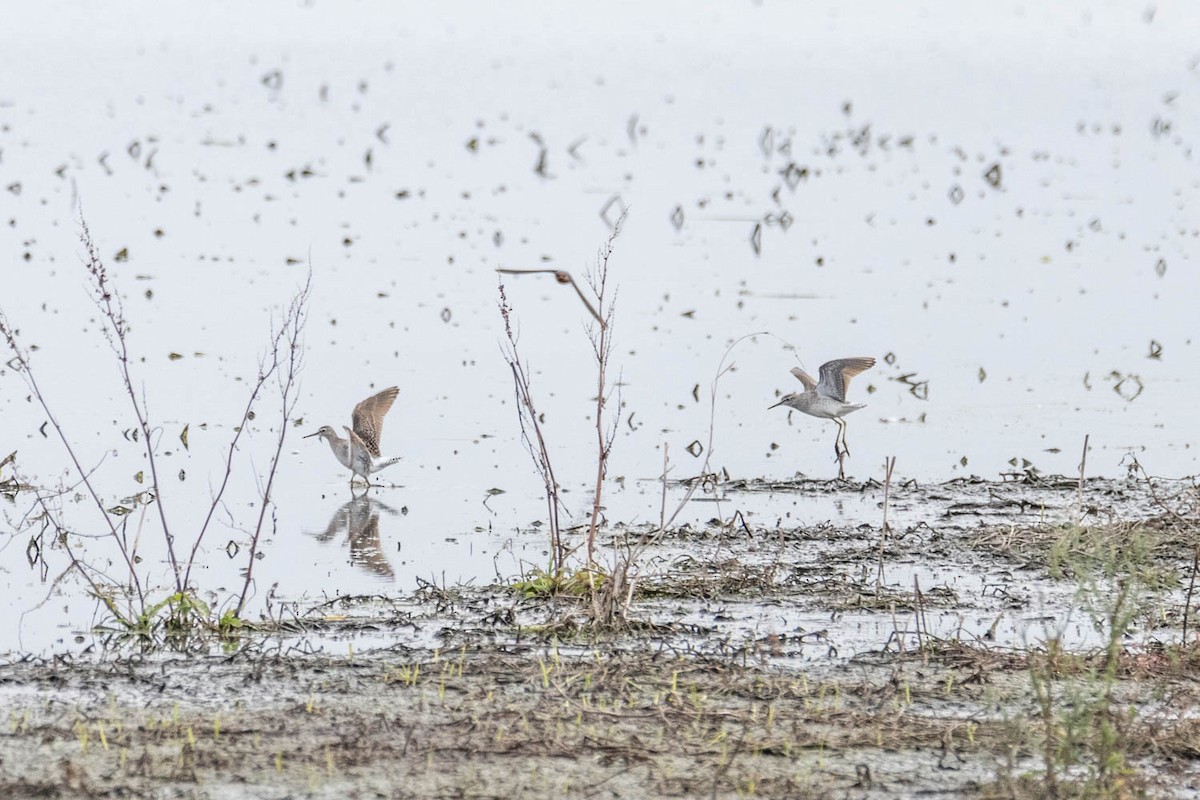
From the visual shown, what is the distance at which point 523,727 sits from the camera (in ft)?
18.2

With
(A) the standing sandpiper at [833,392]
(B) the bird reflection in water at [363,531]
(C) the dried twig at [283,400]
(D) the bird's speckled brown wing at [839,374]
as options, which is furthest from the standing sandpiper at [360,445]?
(D) the bird's speckled brown wing at [839,374]

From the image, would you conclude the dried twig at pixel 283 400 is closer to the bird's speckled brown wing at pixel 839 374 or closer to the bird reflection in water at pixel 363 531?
the bird reflection in water at pixel 363 531

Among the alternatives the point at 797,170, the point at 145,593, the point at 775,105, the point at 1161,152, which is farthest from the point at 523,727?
the point at 775,105

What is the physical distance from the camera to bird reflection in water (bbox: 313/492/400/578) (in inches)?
316

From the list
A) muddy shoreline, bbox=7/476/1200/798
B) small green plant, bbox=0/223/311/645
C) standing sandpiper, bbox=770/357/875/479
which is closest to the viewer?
muddy shoreline, bbox=7/476/1200/798

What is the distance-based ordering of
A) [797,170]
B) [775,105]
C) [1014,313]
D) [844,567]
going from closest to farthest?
[844,567] → [1014,313] → [797,170] → [775,105]

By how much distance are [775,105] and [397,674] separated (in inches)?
1184

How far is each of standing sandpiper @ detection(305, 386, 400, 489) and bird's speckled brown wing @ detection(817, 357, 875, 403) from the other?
8.52 ft

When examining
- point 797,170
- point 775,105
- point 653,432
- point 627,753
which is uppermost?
point 775,105

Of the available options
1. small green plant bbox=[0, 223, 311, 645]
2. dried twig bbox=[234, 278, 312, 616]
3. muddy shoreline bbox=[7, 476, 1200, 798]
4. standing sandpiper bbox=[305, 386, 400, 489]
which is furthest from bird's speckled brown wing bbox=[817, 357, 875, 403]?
small green plant bbox=[0, 223, 311, 645]

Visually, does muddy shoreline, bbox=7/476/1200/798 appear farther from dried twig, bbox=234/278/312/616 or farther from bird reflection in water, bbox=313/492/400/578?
bird reflection in water, bbox=313/492/400/578

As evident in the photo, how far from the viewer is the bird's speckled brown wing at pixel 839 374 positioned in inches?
409

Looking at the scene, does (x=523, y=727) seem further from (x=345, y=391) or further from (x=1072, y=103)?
(x=1072, y=103)

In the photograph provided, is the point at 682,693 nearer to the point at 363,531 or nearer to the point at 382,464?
the point at 363,531
